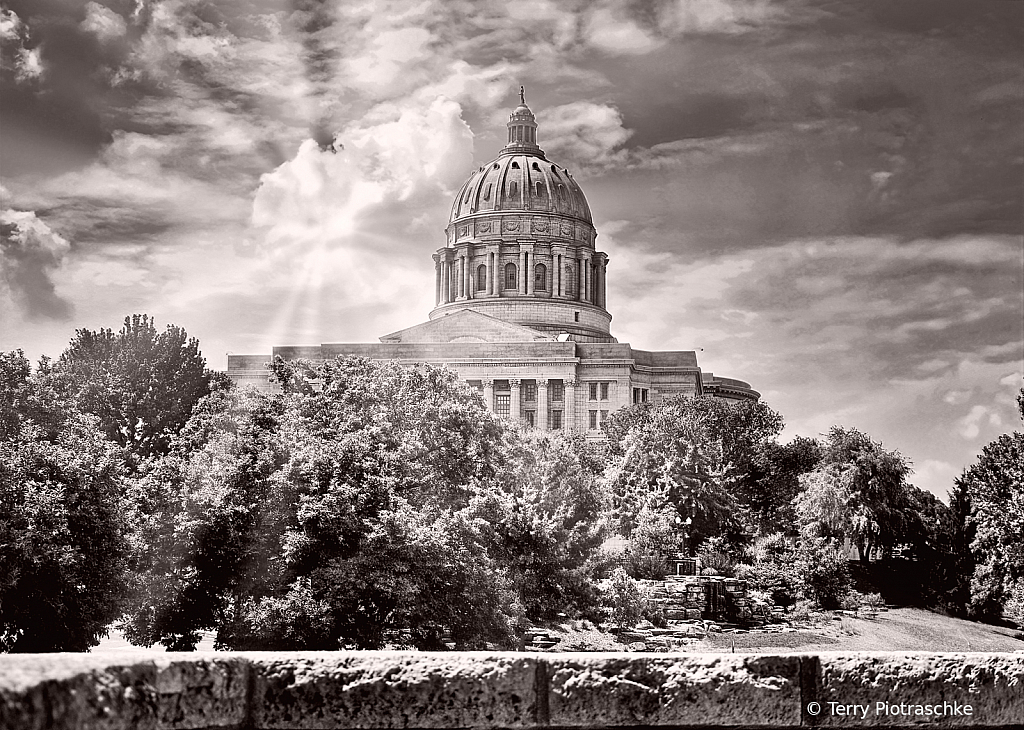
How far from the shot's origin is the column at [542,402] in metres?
103

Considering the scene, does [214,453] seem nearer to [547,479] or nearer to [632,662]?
[547,479]

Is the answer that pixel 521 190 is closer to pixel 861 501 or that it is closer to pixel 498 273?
pixel 498 273

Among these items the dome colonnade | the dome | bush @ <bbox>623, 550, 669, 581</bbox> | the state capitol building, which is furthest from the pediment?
bush @ <bbox>623, 550, 669, 581</bbox>

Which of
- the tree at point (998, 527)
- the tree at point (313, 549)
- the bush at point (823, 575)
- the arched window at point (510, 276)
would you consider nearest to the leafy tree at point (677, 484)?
the bush at point (823, 575)

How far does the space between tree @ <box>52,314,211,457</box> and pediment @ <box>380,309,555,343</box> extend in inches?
1880

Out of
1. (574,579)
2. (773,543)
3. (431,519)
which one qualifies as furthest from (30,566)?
(773,543)

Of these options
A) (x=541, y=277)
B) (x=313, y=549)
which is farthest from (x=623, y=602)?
(x=541, y=277)

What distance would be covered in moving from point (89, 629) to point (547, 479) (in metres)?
19.9

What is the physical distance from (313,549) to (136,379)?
34.6 metres

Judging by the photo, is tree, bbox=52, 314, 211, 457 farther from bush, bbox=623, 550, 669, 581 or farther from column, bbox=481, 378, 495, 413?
column, bbox=481, 378, 495, 413

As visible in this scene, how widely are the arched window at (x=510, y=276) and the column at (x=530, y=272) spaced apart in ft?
5.83

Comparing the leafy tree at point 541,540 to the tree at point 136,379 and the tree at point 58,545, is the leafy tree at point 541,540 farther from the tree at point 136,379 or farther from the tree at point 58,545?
the tree at point 136,379

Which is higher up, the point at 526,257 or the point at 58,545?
the point at 526,257

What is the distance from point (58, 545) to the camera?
26.3 metres
